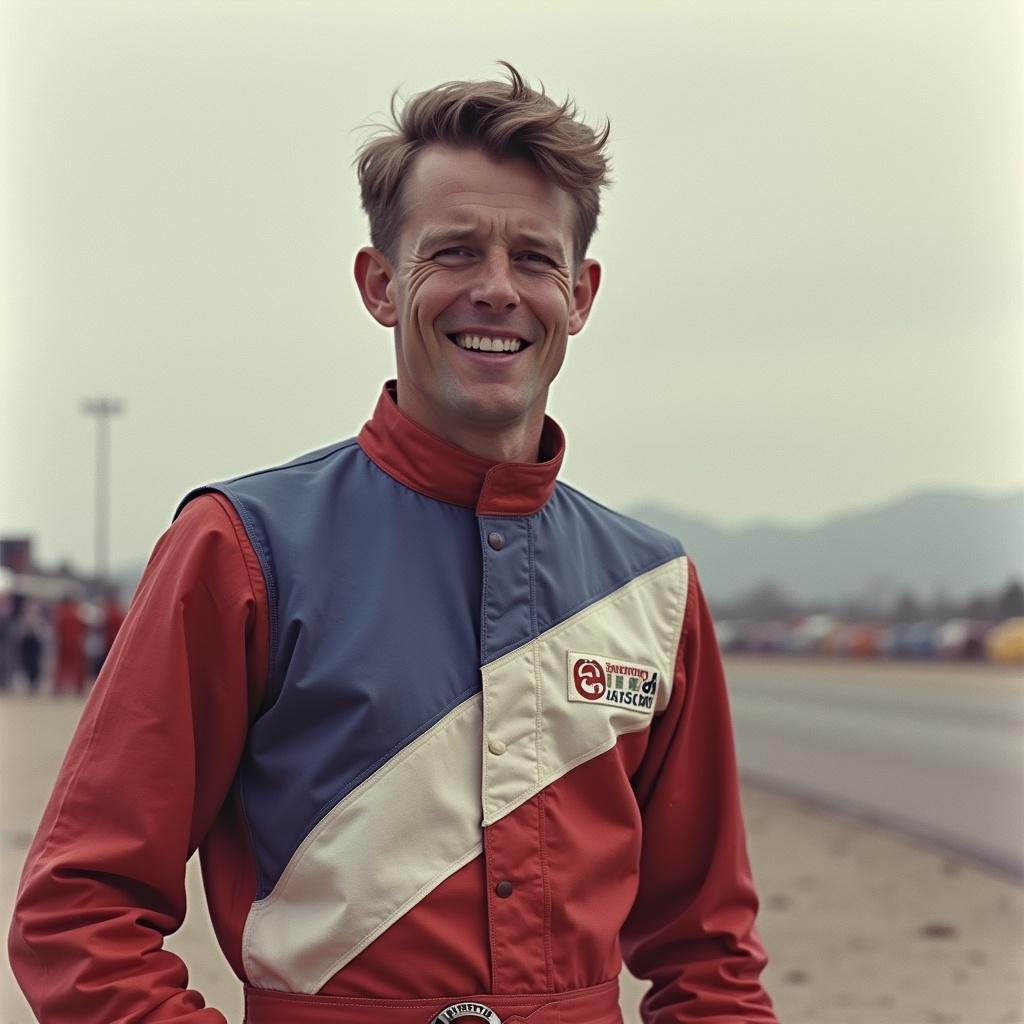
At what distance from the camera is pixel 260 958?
91.4 inches

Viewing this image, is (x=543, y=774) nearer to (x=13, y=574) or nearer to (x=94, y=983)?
(x=94, y=983)

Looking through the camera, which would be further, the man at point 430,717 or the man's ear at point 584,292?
the man's ear at point 584,292

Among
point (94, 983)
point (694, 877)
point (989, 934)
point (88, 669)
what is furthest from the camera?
point (88, 669)

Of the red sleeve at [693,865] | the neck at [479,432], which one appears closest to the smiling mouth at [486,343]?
the neck at [479,432]

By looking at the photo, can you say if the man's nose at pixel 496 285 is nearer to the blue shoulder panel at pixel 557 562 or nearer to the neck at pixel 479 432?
the neck at pixel 479 432

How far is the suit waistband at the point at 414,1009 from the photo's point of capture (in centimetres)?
228

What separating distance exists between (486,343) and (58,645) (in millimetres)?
26076

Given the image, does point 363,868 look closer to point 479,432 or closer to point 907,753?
point 479,432

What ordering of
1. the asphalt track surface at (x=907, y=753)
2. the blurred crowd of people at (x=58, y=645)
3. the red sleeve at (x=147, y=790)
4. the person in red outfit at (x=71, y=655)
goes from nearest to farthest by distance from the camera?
the red sleeve at (x=147, y=790)
the asphalt track surface at (x=907, y=753)
the blurred crowd of people at (x=58, y=645)
the person in red outfit at (x=71, y=655)

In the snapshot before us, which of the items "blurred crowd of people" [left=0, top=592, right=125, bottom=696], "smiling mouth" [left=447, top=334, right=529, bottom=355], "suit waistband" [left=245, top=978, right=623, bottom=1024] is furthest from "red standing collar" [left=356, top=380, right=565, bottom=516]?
"blurred crowd of people" [left=0, top=592, right=125, bottom=696]

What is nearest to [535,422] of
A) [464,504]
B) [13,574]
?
[464,504]

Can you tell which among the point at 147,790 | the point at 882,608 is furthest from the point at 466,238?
the point at 882,608

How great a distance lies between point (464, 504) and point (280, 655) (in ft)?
1.30

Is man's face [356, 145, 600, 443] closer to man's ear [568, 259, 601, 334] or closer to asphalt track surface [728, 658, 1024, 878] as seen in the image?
man's ear [568, 259, 601, 334]
